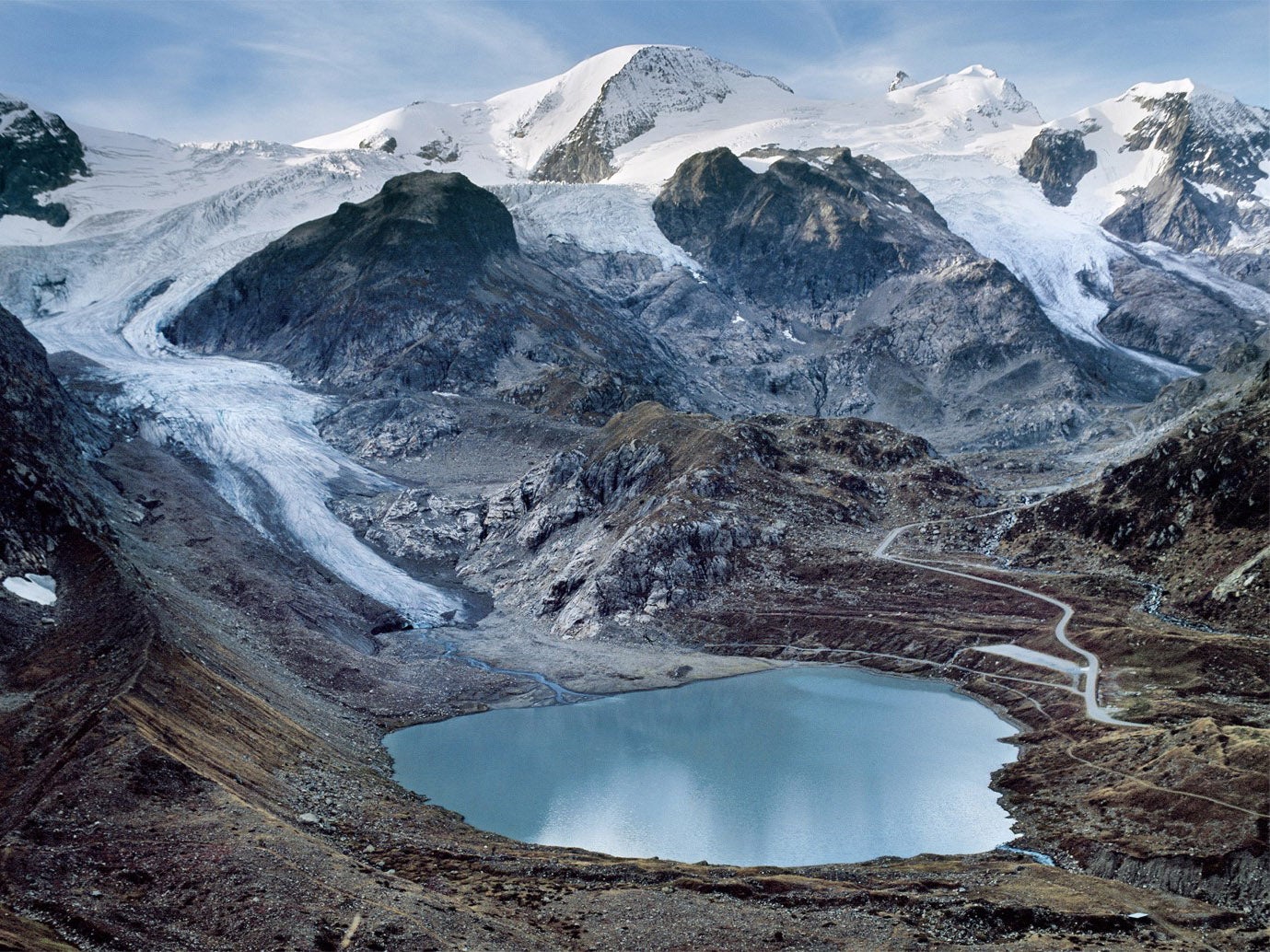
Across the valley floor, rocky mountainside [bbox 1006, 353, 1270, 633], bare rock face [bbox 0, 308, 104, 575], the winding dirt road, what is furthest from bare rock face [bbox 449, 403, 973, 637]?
bare rock face [bbox 0, 308, 104, 575]

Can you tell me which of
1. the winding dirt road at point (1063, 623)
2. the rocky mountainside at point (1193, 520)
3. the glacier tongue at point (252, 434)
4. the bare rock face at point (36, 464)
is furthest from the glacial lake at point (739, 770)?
the glacier tongue at point (252, 434)

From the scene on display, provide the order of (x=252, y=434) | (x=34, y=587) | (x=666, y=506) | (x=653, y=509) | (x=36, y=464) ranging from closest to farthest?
(x=34, y=587) < (x=36, y=464) < (x=666, y=506) < (x=653, y=509) < (x=252, y=434)

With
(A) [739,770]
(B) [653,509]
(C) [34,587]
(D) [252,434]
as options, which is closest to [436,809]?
(A) [739,770]

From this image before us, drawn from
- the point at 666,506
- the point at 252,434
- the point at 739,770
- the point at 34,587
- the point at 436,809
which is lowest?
the point at 436,809

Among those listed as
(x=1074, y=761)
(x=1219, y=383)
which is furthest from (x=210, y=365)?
(x=1219, y=383)

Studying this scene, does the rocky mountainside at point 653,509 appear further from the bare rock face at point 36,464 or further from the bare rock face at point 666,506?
the bare rock face at point 36,464

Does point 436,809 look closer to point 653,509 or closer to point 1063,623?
point 1063,623

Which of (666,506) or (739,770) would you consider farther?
(666,506)

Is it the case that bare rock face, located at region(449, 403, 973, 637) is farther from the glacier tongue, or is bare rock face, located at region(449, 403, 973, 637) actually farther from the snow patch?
the snow patch

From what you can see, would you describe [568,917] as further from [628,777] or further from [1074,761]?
[1074,761]
